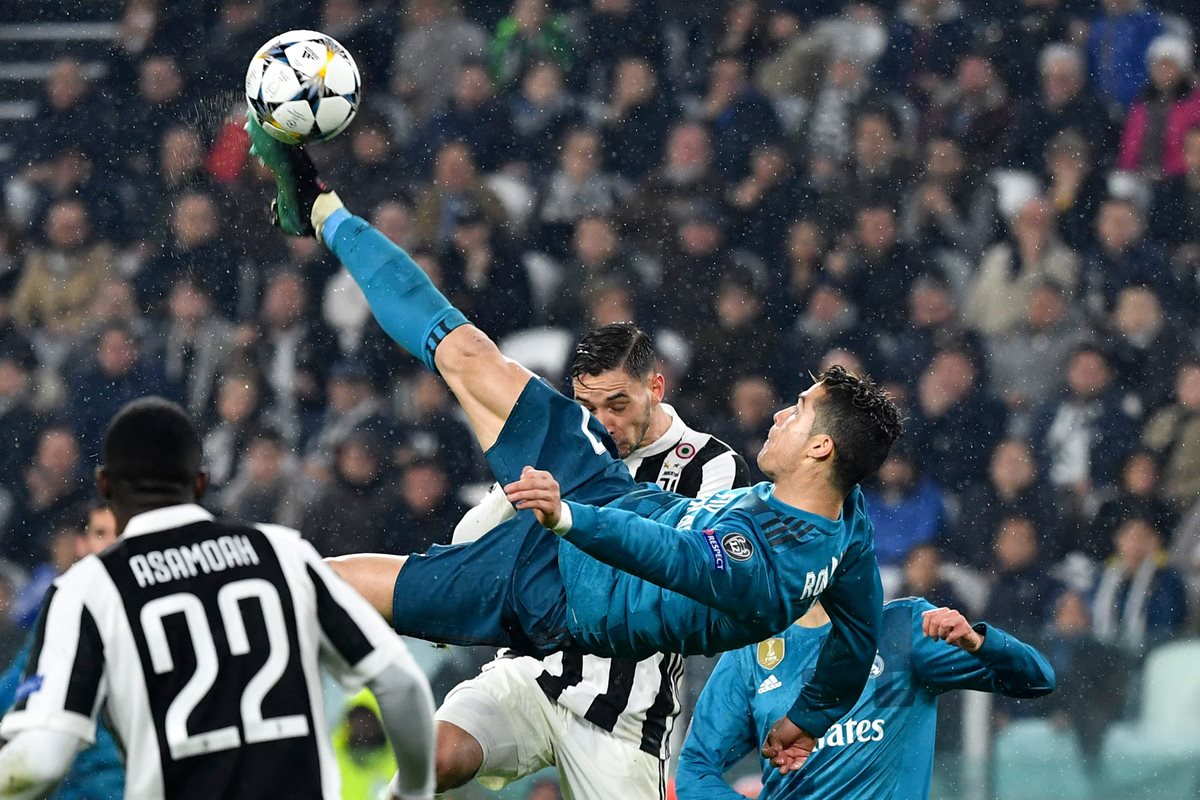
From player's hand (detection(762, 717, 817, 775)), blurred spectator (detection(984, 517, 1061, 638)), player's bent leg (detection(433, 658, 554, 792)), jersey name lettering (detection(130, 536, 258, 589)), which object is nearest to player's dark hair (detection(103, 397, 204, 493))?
jersey name lettering (detection(130, 536, 258, 589))

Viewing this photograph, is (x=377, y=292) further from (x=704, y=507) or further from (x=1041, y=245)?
(x=1041, y=245)

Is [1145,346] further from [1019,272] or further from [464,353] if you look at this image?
[464,353]

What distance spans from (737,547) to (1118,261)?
522cm

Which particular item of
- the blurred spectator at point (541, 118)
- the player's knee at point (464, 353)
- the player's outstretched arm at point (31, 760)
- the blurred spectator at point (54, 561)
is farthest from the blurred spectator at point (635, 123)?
the player's outstretched arm at point (31, 760)

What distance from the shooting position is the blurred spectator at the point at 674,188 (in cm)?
932

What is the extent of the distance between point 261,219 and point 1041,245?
420 cm

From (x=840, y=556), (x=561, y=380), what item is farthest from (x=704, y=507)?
(x=561, y=380)

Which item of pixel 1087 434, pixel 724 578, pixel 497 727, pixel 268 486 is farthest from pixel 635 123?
pixel 724 578

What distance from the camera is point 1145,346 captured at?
8547 millimetres

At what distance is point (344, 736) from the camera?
709cm

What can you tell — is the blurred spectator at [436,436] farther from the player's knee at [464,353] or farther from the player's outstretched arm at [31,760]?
the player's outstretched arm at [31,760]

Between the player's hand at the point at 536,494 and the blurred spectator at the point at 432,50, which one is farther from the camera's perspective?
the blurred spectator at the point at 432,50

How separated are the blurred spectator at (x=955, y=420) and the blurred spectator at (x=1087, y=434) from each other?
30 cm

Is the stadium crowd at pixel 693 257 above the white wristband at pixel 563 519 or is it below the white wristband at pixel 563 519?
above
